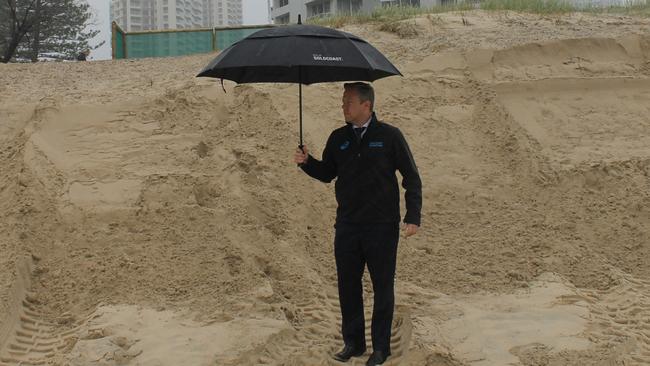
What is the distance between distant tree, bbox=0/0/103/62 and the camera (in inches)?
849

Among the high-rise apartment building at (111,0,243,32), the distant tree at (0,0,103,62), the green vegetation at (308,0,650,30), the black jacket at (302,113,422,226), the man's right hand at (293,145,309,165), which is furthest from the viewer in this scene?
the high-rise apartment building at (111,0,243,32)

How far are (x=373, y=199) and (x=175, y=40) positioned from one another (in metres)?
9.90

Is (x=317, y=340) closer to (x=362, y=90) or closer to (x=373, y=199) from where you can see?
(x=373, y=199)

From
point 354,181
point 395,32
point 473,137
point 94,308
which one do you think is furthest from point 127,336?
point 395,32

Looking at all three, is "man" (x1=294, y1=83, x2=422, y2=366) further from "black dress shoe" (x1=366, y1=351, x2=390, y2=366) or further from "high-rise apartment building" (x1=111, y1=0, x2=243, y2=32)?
"high-rise apartment building" (x1=111, y1=0, x2=243, y2=32)

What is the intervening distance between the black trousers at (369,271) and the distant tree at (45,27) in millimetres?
18523

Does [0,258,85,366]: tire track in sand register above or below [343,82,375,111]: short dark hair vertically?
below

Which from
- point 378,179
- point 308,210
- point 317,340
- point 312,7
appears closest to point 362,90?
point 378,179

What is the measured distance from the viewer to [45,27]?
23.5 m

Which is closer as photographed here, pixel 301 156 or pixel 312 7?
pixel 301 156

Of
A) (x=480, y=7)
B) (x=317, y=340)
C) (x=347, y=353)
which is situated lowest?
(x=317, y=340)

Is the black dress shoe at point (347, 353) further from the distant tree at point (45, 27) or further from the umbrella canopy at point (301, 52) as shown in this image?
the distant tree at point (45, 27)

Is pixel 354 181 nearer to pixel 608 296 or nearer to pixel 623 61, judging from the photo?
pixel 608 296

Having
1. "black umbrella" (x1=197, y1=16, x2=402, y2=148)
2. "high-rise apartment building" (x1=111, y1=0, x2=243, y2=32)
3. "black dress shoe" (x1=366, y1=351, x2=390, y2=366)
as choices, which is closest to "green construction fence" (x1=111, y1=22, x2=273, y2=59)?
"black umbrella" (x1=197, y1=16, x2=402, y2=148)
